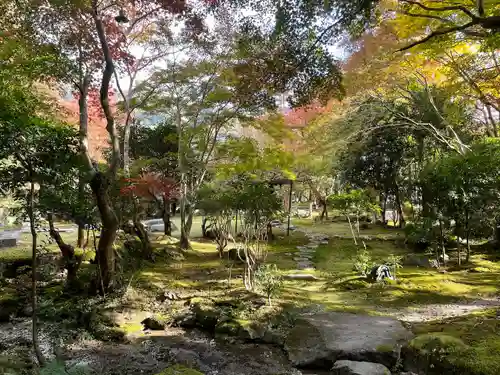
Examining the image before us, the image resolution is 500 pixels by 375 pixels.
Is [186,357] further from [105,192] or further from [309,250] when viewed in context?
[309,250]

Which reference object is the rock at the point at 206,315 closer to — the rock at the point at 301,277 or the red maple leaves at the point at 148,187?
the rock at the point at 301,277

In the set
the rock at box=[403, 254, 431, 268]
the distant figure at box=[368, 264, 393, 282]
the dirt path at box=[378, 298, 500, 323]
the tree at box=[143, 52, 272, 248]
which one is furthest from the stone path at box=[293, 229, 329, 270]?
the dirt path at box=[378, 298, 500, 323]

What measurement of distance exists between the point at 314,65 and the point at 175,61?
715cm

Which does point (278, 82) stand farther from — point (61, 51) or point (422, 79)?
point (422, 79)

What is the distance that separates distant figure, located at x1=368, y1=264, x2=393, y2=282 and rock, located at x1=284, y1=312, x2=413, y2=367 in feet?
7.00

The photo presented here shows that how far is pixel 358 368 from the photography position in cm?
400

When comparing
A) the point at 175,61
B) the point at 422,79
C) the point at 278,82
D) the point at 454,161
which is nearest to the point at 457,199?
the point at 454,161

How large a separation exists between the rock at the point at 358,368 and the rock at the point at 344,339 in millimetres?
237

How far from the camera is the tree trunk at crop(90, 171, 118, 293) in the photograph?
5859mm

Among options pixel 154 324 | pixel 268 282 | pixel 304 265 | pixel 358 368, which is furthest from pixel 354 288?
pixel 154 324

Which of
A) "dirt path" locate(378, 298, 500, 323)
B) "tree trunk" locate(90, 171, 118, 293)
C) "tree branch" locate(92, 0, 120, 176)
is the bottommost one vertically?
"dirt path" locate(378, 298, 500, 323)

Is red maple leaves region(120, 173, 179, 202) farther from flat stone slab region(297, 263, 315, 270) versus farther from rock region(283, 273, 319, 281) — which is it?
flat stone slab region(297, 263, 315, 270)

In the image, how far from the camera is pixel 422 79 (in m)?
11.7

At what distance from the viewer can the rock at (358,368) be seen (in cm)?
391
